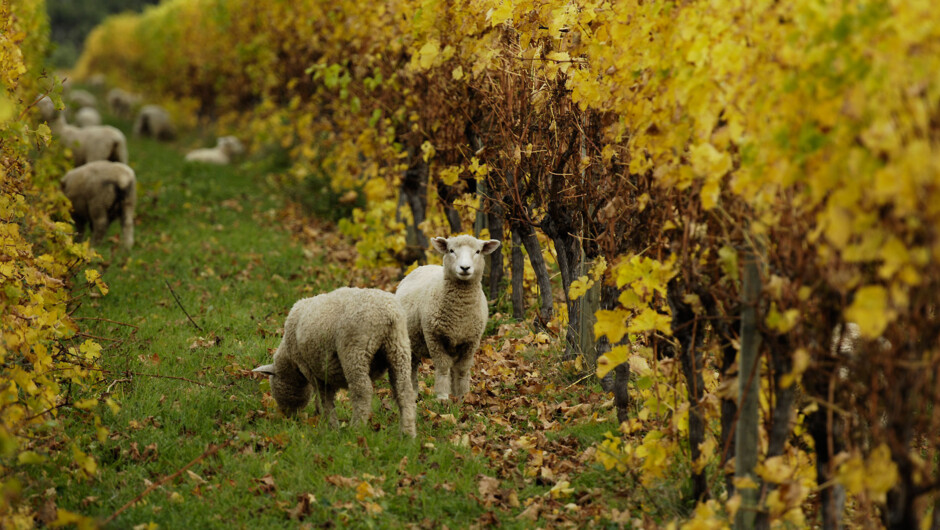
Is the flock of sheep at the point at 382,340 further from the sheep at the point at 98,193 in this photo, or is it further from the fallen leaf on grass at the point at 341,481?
the sheep at the point at 98,193

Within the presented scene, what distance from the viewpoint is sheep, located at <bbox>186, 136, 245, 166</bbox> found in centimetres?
2173

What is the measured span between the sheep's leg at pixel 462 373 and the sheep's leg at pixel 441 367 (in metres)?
0.15

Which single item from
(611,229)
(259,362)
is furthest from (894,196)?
(259,362)

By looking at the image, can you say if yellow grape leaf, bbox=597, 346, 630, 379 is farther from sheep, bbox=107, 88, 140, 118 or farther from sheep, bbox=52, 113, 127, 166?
sheep, bbox=107, 88, 140, 118

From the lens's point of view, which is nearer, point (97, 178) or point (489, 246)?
point (489, 246)

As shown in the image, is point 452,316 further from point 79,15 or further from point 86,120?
point 79,15

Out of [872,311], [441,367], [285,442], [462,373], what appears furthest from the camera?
[462,373]

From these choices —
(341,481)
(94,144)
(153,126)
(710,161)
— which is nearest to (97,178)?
(94,144)

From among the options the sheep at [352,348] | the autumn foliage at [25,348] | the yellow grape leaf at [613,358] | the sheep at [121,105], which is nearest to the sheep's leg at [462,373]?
the sheep at [352,348]

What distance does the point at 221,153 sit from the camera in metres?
22.6

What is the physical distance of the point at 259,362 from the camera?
7.48 m

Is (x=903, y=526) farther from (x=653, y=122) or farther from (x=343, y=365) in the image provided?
(x=343, y=365)

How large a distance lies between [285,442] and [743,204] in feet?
11.9

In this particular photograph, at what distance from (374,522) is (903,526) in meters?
2.87
